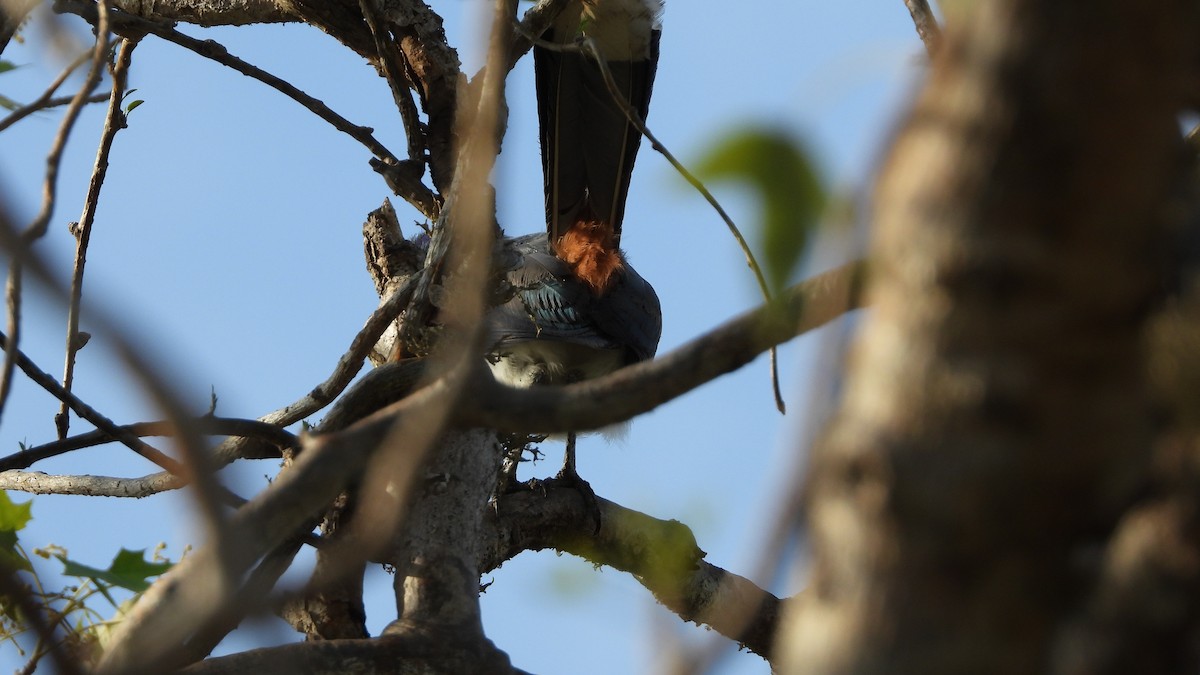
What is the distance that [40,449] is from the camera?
262cm


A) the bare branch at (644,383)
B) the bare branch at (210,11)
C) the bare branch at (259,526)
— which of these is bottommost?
the bare branch at (259,526)

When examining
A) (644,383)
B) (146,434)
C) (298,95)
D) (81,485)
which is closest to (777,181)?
(644,383)

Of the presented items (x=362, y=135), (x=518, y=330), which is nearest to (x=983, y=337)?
(x=362, y=135)

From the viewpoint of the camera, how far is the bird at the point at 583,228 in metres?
3.99

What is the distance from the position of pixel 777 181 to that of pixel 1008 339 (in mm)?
231

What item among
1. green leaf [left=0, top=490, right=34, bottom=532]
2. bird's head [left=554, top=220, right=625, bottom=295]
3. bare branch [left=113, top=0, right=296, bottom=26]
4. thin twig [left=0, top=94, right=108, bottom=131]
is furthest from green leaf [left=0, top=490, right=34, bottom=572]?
bird's head [left=554, top=220, right=625, bottom=295]

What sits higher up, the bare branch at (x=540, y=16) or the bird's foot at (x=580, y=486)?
the bare branch at (x=540, y=16)

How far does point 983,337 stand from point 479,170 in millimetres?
483

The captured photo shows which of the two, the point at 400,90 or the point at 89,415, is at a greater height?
the point at 400,90

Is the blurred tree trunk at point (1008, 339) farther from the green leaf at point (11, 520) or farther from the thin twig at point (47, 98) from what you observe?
the green leaf at point (11, 520)

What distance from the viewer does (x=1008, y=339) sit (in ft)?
3.05

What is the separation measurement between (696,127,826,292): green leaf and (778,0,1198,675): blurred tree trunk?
105 mm

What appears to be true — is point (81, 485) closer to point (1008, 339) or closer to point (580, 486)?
point (580, 486)

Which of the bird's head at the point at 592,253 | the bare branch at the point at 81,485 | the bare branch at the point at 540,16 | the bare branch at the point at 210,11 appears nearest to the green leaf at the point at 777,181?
the bare branch at the point at 540,16
